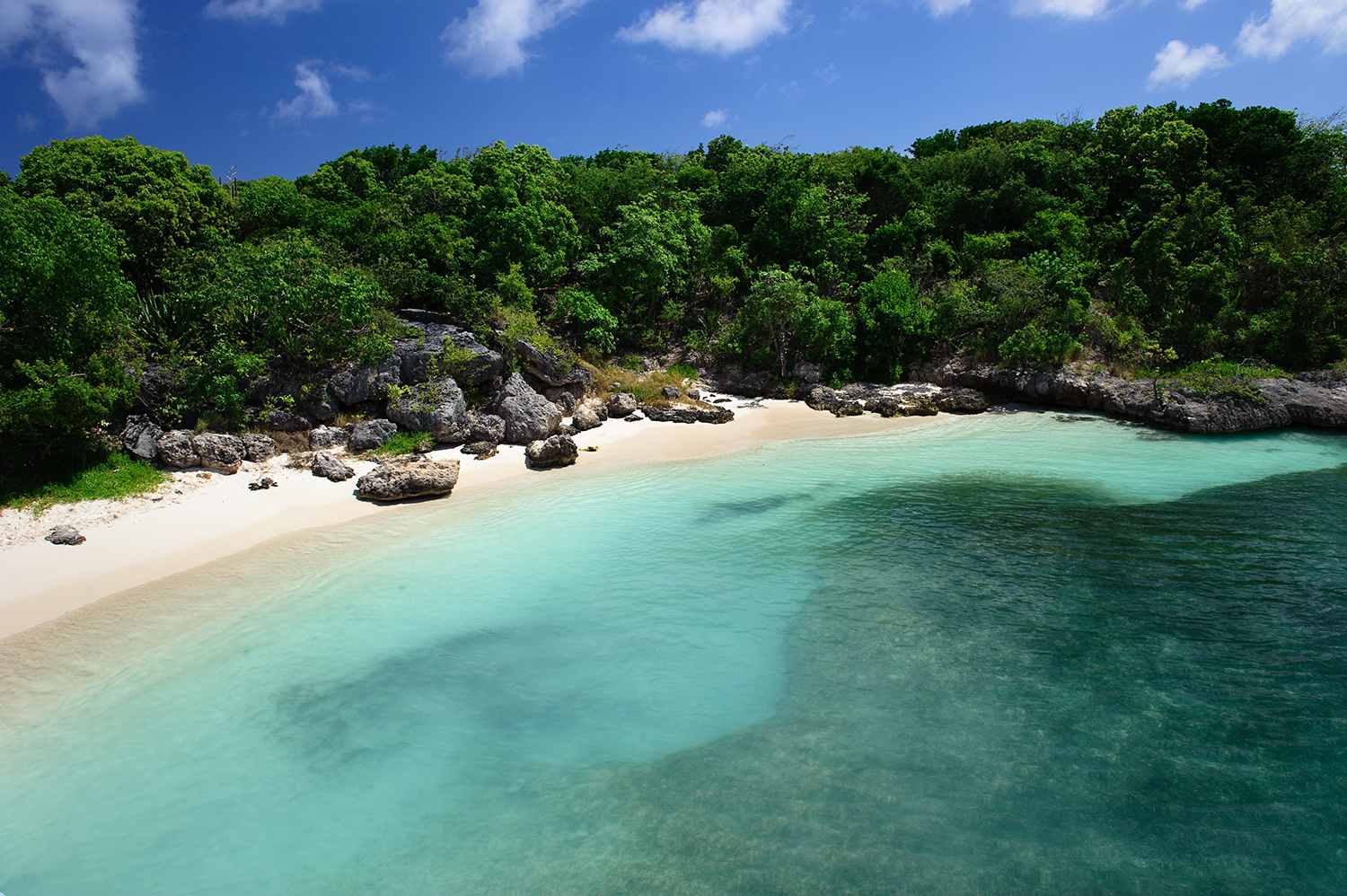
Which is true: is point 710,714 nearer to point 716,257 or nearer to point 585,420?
point 585,420

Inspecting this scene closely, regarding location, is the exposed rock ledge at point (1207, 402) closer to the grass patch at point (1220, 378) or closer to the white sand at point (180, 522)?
the grass patch at point (1220, 378)

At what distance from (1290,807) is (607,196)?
113 feet

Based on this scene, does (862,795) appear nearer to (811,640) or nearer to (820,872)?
(820,872)

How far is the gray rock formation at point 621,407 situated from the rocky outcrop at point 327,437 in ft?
28.5

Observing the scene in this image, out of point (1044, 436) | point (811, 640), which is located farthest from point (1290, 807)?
point (1044, 436)

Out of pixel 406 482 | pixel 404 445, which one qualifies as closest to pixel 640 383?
pixel 404 445

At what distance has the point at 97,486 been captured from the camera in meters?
14.9

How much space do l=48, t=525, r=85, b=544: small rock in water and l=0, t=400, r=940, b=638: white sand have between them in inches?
5.1

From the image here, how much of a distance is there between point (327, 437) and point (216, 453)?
278 cm

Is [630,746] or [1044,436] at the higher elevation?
[1044,436]

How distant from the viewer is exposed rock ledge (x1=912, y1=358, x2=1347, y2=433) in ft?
72.2

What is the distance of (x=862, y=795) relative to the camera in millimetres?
6723

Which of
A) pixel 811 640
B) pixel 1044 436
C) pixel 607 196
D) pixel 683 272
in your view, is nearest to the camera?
pixel 811 640

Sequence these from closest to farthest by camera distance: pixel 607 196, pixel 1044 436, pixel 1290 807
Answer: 1. pixel 1290 807
2. pixel 1044 436
3. pixel 607 196
